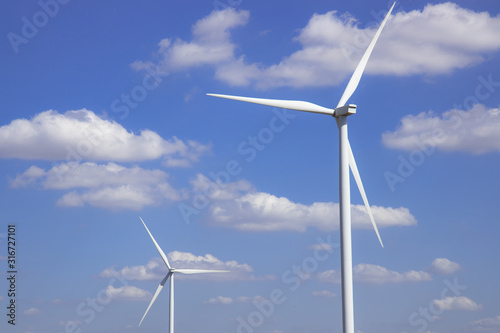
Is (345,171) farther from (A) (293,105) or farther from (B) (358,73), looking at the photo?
(B) (358,73)

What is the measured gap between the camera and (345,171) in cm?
3441

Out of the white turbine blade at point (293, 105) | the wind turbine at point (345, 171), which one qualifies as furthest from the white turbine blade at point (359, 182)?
the white turbine blade at point (293, 105)

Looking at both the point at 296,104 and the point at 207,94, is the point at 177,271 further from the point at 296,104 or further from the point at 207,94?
the point at 207,94

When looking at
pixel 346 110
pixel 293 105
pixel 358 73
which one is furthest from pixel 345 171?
pixel 358 73

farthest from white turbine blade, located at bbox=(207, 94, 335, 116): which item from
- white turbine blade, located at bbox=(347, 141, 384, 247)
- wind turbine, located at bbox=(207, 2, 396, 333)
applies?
white turbine blade, located at bbox=(347, 141, 384, 247)

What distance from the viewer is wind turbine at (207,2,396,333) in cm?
3338

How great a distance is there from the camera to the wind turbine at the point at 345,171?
33.4 meters

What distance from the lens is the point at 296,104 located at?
123ft

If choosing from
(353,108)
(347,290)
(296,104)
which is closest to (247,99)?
(296,104)

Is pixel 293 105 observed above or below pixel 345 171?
above

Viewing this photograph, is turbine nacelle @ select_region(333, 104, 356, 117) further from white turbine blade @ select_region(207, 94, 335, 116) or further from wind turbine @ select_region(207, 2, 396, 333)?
white turbine blade @ select_region(207, 94, 335, 116)

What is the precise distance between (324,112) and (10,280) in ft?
83.3

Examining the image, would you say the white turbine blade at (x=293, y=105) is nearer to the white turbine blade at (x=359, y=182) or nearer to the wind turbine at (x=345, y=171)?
the wind turbine at (x=345, y=171)

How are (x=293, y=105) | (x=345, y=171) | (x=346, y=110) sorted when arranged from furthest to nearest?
(x=293, y=105) → (x=346, y=110) → (x=345, y=171)
